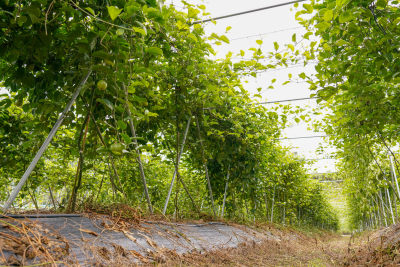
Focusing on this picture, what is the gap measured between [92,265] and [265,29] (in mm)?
4508

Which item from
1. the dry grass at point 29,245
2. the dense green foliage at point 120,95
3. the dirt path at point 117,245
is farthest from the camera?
the dense green foliage at point 120,95

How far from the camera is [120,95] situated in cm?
167

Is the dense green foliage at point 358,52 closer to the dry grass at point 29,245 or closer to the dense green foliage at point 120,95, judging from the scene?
the dense green foliage at point 120,95

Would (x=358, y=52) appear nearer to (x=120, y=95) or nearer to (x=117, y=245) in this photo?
(x=120, y=95)

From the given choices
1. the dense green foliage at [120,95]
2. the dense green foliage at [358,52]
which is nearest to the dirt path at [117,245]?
the dense green foliage at [120,95]

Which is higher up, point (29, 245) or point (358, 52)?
point (358, 52)

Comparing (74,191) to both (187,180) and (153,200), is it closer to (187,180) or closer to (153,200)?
(153,200)

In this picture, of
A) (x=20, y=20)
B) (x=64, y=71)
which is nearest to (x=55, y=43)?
(x=64, y=71)

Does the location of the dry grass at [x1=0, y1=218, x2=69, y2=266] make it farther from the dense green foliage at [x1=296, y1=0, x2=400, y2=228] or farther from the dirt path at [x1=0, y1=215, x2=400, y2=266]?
the dense green foliage at [x1=296, y1=0, x2=400, y2=228]

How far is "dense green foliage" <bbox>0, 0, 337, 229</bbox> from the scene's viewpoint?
1.40m

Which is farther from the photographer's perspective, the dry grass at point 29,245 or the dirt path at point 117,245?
the dirt path at point 117,245

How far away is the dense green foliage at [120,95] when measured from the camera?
1.40m

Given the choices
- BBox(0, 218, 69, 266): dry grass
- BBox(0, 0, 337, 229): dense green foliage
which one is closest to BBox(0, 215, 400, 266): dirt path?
BBox(0, 218, 69, 266): dry grass

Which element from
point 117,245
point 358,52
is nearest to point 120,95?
point 117,245
